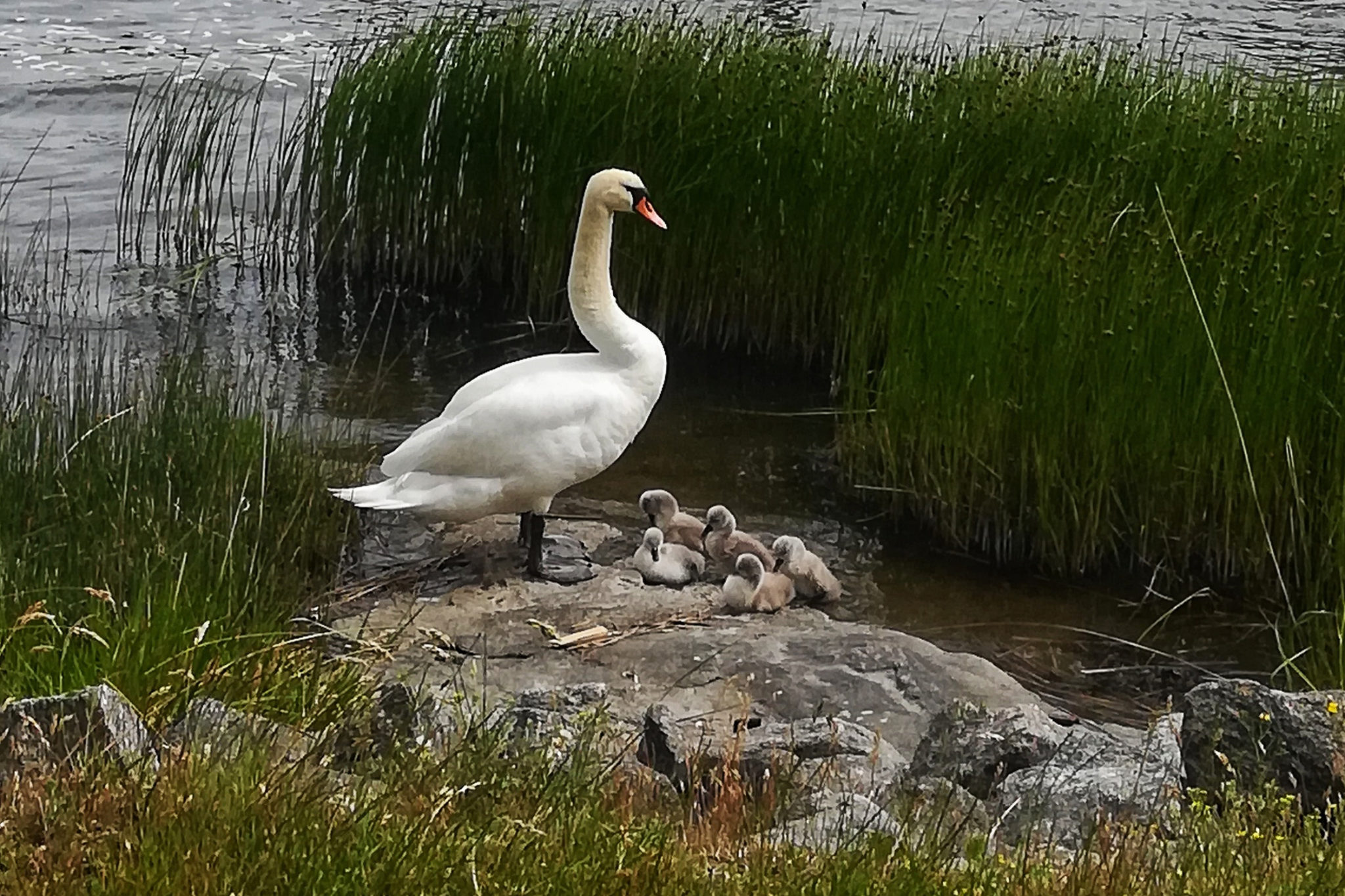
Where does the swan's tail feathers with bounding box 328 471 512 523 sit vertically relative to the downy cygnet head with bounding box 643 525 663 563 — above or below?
above

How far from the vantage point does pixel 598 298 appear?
5711 mm

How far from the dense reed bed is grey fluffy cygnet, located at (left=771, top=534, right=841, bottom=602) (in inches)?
28.8

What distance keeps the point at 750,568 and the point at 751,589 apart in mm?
77

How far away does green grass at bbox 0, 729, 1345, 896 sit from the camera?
7.92 ft

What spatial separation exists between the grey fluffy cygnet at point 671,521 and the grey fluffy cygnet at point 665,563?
0.68ft

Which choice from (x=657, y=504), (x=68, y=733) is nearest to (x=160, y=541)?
(x=68, y=733)

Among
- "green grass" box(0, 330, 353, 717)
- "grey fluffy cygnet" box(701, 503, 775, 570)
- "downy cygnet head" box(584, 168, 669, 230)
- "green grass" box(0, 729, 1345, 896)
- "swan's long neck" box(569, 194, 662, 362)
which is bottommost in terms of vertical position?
"grey fluffy cygnet" box(701, 503, 775, 570)

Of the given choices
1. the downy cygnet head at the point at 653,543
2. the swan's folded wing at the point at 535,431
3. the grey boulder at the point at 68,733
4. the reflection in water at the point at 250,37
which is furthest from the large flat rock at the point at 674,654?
the reflection in water at the point at 250,37

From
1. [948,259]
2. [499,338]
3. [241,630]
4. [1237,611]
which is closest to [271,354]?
[499,338]

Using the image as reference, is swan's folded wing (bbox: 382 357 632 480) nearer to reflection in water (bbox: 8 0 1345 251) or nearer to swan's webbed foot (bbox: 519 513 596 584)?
swan's webbed foot (bbox: 519 513 596 584)

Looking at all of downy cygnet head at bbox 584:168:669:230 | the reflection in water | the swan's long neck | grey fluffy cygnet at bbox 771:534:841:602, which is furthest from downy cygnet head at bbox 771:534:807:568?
the reflection in water

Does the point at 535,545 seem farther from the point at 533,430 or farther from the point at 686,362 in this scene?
the point at 686,362

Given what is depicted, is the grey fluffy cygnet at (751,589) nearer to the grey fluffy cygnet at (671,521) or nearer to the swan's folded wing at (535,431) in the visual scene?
the grey fluffy cygnet at (671,521)

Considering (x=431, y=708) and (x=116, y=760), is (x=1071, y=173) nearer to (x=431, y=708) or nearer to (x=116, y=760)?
(x=431, y=708)
